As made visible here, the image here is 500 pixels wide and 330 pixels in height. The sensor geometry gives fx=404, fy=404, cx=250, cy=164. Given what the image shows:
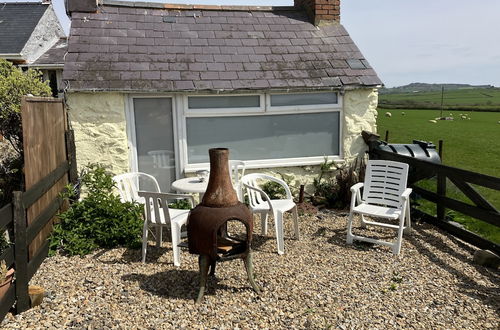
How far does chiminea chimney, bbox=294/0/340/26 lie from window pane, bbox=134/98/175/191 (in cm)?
410

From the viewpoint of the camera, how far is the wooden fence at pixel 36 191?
3830mm

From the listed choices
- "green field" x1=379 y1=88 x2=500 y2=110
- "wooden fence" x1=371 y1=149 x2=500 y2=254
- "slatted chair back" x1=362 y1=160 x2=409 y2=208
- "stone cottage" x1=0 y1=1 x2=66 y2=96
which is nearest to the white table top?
"slatted chair back" x1=362 y1=160 x2=409 y2=208

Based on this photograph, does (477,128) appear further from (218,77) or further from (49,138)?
(49,138)

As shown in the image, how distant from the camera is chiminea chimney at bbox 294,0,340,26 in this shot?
9.15 metres

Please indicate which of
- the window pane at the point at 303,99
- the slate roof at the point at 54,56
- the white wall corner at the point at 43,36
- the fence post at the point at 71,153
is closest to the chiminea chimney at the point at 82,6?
the fence post at the point at 71,153

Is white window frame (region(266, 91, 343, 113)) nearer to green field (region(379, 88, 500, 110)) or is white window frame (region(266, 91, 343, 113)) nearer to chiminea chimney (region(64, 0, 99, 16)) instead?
chiminea chimney (region(64, 0, 99, 16))

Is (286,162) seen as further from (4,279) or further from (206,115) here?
(4,279)

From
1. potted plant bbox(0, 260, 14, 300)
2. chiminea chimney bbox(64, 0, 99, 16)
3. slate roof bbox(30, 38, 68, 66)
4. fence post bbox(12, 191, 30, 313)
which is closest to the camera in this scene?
potted plant bbox(0, 260, 14, 300)

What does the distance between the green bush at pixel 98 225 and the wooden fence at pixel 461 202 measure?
4.61 meters

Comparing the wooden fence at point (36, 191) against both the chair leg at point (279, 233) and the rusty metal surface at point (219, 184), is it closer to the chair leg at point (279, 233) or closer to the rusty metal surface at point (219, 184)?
the rusty metal surface at point (219, 184)

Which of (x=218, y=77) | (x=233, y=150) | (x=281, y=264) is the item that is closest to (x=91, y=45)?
(x=218, y=77)

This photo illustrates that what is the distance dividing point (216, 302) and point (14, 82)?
578 cm

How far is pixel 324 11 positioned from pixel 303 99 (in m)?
2.60

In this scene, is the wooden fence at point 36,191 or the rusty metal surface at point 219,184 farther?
the rusty metal surface at point 219,184
